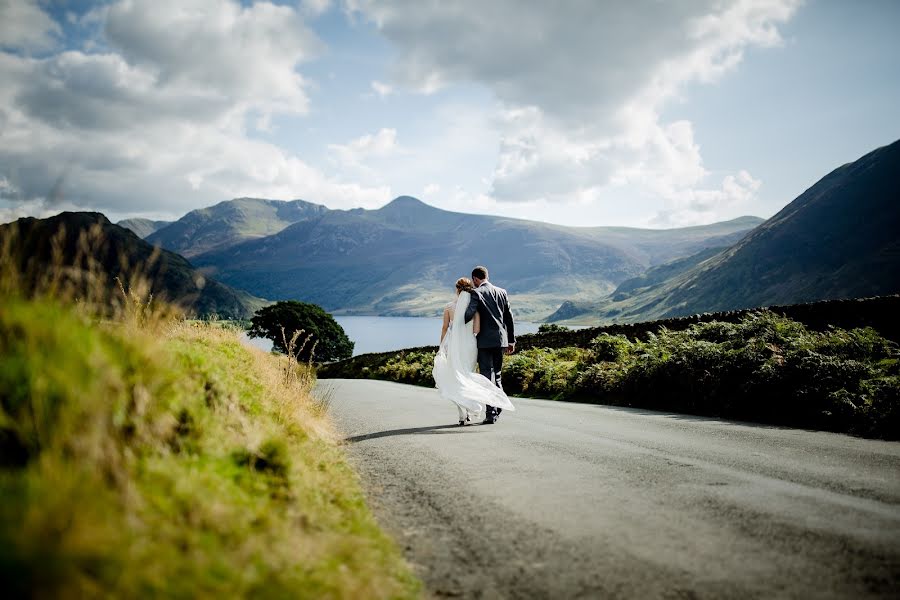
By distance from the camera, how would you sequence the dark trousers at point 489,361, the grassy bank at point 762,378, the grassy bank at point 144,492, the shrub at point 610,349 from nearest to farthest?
the grassy bank at point 144,492
the grassy bank at point 762,378
the dark trousers at point 489,361
the shrub at point 610,349

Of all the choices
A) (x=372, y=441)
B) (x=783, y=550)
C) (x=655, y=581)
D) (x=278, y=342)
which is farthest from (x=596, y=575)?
(x=278, y=342)

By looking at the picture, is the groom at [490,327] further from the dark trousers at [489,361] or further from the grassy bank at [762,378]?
the grassy bank at [762,378]

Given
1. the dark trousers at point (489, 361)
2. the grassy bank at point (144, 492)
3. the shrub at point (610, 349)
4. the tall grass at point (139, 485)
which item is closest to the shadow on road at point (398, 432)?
the dark trousers at point (489, 361)

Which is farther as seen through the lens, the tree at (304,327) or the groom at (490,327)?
the tree at (304,327)

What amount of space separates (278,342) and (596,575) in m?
66.9

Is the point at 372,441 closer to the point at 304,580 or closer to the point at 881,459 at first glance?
the point at 304,580

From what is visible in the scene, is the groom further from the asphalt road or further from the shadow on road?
the asphalt road

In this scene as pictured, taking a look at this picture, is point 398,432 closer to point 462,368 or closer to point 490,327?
point 462,368

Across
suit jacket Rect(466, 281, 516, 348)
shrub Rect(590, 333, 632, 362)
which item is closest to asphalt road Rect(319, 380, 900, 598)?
suit jacket Rect(466, 281, 516, 348)

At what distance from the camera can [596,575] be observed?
3107 millimetres

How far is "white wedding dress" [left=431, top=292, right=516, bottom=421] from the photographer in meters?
8.74

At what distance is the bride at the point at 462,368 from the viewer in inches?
344

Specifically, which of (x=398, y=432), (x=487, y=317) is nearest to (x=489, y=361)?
(x=487, y=317)

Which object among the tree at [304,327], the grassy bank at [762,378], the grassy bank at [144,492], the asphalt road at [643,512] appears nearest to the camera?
the grassy bank at [144,492]
